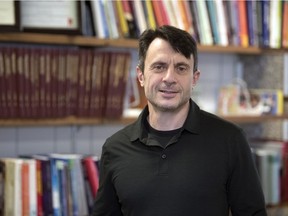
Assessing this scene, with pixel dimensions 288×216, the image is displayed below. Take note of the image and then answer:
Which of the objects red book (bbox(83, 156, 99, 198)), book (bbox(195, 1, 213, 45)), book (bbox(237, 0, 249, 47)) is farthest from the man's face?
book (bbox(237, 0, 249, 47))

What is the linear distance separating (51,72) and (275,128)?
153 cm

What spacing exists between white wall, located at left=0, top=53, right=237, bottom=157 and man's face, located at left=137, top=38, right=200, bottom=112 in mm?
1036

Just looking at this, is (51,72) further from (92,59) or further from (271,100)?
(271,100)

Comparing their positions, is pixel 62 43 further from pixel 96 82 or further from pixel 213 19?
pixel 213 19

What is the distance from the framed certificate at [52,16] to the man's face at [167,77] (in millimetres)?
740

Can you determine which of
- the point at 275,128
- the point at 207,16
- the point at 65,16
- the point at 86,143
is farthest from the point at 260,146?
the point at 65,16

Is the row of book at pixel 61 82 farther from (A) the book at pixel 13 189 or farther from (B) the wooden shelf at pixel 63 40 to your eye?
(A) the book at pixel 13 189

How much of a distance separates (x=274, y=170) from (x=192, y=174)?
4.49ft

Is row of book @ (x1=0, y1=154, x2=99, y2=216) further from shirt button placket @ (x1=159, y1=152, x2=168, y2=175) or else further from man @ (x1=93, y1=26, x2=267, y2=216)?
shirt button placket @ (x1=159, y1=152, x2=168, y2=175)

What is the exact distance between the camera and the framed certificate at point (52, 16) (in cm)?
214

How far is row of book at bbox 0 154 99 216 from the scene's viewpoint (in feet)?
6.84

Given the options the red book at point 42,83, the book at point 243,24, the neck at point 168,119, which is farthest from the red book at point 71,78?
the book at point 243,24

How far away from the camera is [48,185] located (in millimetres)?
2154

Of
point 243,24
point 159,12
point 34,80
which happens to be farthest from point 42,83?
point 243,24
